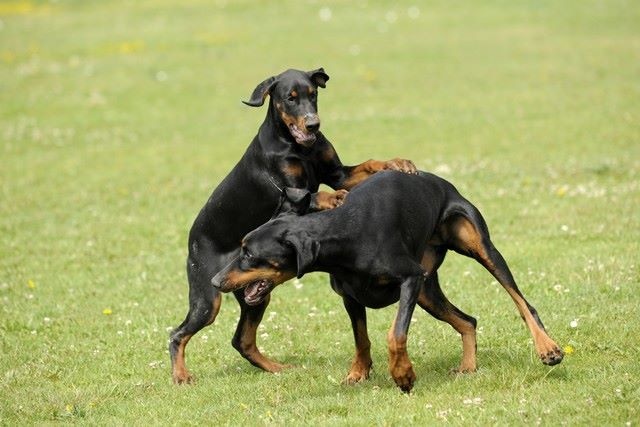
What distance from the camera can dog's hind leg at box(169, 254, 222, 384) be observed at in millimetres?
8352

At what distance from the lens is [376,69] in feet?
86.2

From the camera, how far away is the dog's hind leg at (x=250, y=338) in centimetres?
852

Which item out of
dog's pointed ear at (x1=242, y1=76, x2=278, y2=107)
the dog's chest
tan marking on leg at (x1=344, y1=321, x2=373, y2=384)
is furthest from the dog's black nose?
tan marking on leg at (x1=344, y1=321, x2=373, y2=384)

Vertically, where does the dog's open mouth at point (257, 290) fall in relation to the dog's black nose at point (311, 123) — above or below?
below

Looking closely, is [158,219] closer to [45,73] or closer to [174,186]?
[174,186]

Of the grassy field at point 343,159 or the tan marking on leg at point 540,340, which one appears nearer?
the tan marking on leg at point 540,340

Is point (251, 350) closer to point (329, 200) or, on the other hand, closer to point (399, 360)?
point (329, 200)

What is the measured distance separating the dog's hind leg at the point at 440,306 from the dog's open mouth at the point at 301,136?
120 centimetres

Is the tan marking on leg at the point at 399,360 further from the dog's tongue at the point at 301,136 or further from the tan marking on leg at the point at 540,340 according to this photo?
the dog's tongue at the point at 301,136

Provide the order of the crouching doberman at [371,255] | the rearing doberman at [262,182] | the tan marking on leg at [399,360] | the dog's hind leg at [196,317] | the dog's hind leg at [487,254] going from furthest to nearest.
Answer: the dog's hind leg at [196,317] < the rearing doberman at [262,182] < the dog's hind leg at [487,254] < the crouching doberman at [371,255] < the tan marking on leg at [399,360]

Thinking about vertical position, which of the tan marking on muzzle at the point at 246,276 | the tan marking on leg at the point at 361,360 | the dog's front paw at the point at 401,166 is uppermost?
the dog's front paw at the point at 401,166

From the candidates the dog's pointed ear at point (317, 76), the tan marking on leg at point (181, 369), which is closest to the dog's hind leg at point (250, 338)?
the tan marking on leg at point (181, 369)

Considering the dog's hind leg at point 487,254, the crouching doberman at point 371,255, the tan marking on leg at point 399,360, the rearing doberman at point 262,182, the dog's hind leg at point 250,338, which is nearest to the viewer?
the tan marking on leg at point 399,360

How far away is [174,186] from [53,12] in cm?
2381
